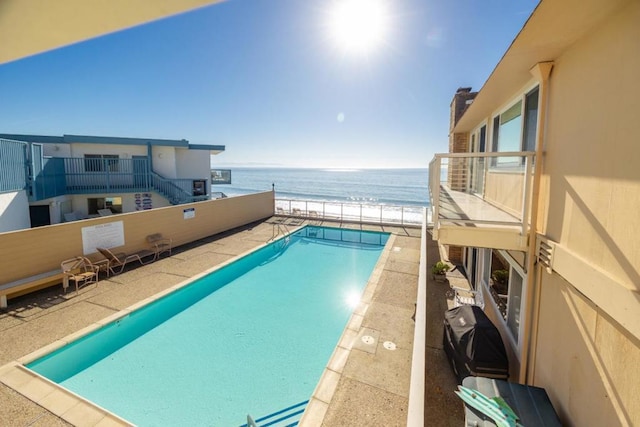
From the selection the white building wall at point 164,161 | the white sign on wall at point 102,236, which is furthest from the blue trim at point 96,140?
the white sign on wall at point 102,236

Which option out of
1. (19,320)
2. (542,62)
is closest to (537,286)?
(542,62)

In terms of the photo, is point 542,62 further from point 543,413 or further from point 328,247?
point 328,247

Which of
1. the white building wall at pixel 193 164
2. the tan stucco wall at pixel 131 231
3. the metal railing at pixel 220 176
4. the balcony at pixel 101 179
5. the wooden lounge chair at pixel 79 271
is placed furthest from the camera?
the metal railing at pixel 220 176

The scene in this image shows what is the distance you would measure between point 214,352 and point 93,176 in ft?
45.0

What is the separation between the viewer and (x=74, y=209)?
1563 centimetres

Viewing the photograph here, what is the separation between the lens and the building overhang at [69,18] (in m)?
1.24

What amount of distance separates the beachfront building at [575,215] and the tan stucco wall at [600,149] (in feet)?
0.04

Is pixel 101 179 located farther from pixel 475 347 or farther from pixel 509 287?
pixel 509 287

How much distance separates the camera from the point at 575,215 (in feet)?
10.4

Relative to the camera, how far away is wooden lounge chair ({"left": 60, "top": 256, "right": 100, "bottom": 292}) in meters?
8.67

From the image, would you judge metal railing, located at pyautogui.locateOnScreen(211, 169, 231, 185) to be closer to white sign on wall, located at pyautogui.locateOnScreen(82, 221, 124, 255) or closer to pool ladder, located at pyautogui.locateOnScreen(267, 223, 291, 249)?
pool ladder, located at pyautogui.locateOnScreen(267, 223, 291, 249)

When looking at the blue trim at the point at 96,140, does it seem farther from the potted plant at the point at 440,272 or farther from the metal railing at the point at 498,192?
the metal railing at the point at 498,192

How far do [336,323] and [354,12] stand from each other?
7.62m

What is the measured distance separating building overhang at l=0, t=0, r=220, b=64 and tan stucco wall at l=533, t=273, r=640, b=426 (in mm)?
3754
